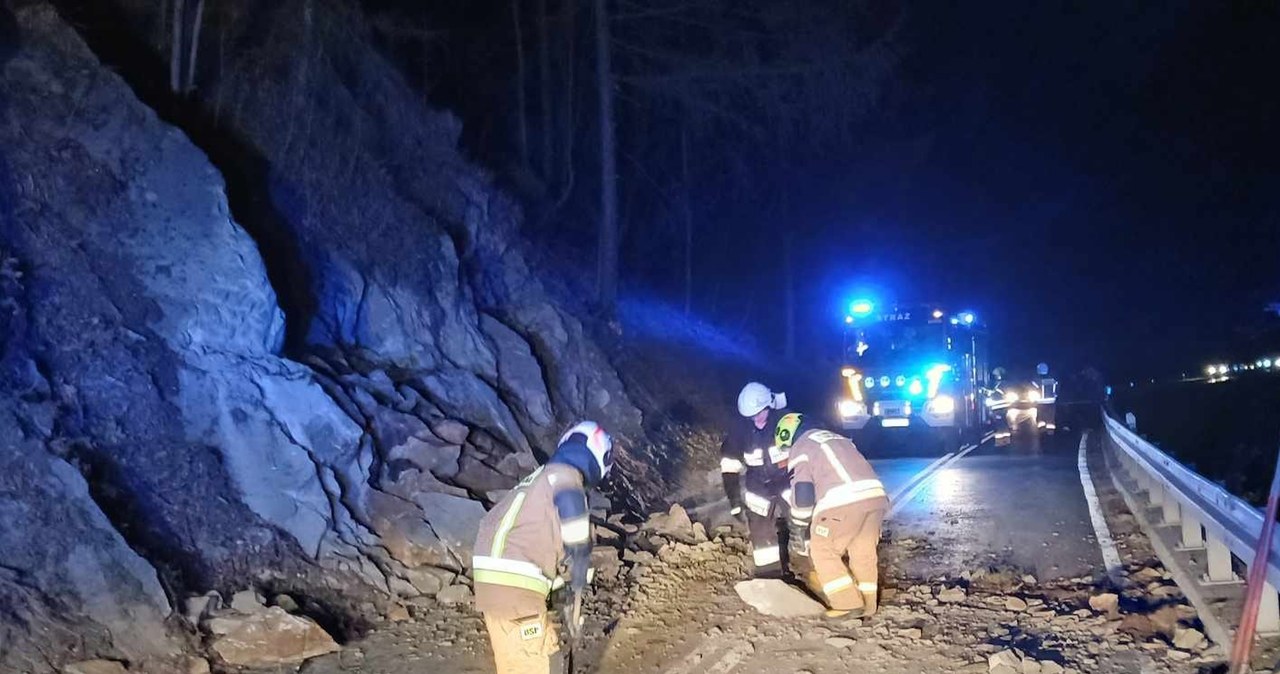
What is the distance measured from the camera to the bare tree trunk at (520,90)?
66.8ft

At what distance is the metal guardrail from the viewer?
591 cm

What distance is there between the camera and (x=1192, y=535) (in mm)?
8180

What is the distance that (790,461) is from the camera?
282 inches

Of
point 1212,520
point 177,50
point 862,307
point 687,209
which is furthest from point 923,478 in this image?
point 687,209

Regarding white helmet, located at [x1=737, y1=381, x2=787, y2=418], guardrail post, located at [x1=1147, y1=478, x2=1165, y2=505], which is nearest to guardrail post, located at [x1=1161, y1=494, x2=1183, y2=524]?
guardrail post, located at [x1=1147, y1=478, x2=1165, y2=505]

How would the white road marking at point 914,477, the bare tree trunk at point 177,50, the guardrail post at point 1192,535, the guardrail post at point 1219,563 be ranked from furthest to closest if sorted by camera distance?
the white road marking at point 914,477 < the bare tree trunk at point 177,50 < the guardrail post at point 1192,535 < the guardrail post at point 1219,563

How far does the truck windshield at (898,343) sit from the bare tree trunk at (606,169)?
16.3 ft

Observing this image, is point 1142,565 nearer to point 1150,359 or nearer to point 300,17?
point 300,17

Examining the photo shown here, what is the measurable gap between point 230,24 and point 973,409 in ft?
49.4

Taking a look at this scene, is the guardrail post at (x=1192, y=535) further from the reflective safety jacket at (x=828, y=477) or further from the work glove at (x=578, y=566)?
the work glove at (x=578, y=566)

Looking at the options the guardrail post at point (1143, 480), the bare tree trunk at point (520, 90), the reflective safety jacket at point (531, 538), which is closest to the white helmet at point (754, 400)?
the reflective safety jacket at point (531, 538)

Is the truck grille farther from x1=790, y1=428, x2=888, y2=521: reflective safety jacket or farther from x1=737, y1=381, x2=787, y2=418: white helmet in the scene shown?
x1=790, y1=428, x2=888, y2=521: reflective safety jacket

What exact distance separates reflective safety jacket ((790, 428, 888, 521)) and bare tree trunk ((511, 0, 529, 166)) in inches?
580

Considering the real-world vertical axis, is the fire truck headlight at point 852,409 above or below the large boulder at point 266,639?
above
